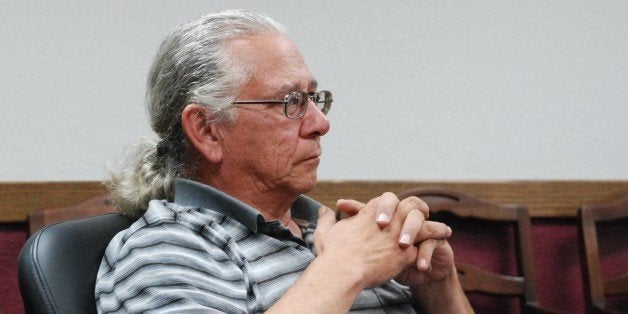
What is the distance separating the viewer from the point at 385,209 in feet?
3.75

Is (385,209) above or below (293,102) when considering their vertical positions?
below

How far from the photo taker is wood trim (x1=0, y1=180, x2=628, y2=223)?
2.00 m

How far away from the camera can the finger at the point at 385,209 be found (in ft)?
3.71

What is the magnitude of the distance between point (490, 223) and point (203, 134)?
127 cm

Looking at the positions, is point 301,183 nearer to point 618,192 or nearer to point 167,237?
point 167,237

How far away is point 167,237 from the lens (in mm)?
1101

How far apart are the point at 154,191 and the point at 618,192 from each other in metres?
1.57

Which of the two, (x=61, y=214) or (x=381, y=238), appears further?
(x=61, y=214)

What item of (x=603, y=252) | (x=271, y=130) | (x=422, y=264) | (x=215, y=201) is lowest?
(x=603, y=252)

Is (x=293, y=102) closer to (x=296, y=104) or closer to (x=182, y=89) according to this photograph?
(x=296, y=104)

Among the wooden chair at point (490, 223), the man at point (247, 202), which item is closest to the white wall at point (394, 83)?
the wooden chair at point (490, 223)

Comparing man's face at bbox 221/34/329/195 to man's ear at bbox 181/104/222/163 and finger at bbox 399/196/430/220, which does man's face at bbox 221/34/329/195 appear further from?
finger at bbox 399/196/430/220

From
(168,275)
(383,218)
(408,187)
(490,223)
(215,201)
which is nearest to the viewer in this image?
(168,275)

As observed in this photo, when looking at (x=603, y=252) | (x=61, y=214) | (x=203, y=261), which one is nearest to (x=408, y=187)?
(x=603, y=252)
